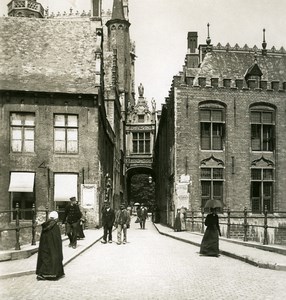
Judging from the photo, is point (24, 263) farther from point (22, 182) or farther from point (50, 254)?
point (22, 182)

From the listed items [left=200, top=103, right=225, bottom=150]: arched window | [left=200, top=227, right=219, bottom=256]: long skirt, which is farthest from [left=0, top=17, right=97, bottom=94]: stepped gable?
[left=200, top=227, right=219, bottom=256]: long skirt

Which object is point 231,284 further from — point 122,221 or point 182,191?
point 182,191

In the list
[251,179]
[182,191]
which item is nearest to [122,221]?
[182,191]

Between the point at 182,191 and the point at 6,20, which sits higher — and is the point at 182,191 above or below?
below

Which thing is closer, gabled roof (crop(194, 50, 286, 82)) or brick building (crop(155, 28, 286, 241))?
brick building (crop(155, 28, 286, 241))

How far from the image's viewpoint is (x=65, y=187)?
2731cm

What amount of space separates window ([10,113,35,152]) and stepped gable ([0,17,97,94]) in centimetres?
148

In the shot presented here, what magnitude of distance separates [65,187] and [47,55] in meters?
8.05

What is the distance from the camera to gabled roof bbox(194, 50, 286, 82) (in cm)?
3288

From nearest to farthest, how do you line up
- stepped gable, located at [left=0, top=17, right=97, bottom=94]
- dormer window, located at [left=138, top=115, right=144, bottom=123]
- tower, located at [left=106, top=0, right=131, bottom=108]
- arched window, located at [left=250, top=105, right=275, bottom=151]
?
1. stepped gable, located at [left=0, top=17, right=97, bottom=94]
2. arched window, located at [left=250, top=105, right=275, bottom=151]
3. dormer window, located at [left=138, top=115, right=144, bottom=123]
4. tower, located at [left=106, top=0, right=131, bottom=108]

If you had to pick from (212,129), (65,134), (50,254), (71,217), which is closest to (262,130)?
(212,129)

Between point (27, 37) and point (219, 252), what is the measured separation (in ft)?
67.7

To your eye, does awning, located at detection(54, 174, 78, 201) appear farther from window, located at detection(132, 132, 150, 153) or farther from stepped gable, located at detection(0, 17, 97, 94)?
window, located at detection(132, 132, 150, 153)

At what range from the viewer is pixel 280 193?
31.2 m
